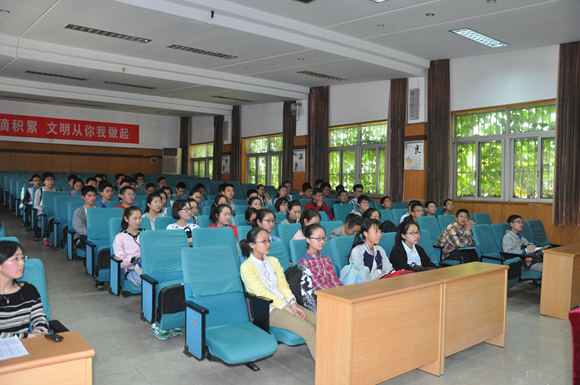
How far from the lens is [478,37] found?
27.2 feet

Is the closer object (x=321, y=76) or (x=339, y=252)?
(x=339, y=252)

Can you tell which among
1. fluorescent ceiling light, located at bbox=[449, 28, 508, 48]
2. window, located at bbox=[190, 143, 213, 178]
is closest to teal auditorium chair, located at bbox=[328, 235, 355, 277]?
fluorescent ceiling light, located at bbox=[449, 28, 508, 48]

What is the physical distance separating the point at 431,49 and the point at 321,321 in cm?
777

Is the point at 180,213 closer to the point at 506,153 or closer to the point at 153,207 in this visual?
the point at 153,207

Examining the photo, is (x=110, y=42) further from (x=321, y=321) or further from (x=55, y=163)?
(x=55, y=163)

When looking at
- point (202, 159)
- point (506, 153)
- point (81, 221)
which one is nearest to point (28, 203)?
point (81, 221)

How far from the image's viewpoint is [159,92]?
13.5 m

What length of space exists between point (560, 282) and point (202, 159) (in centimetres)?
1503

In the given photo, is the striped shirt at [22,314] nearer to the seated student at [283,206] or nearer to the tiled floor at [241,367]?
the tiled floor at [241,367]

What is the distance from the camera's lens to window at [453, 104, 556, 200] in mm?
8844

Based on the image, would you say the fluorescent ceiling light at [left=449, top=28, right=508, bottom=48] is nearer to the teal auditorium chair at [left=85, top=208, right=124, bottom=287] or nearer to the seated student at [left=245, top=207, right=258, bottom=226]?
the seated student at [left=245, top=207, right=258, bottom=226]

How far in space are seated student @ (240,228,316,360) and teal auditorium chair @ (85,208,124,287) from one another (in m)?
2.30

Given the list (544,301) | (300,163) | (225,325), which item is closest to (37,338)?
(225,325)

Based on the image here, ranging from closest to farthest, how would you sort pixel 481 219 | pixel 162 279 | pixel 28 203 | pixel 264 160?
pixel 162 279 → pixel 481 219 → pixel 28 203 → pixel 264 160
